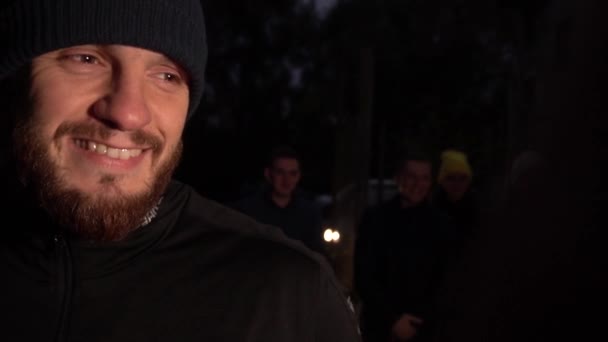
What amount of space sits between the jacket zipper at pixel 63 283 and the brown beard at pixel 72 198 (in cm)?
5

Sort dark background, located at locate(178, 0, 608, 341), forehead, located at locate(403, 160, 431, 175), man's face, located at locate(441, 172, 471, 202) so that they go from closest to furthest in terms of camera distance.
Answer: dark background, located at locate(178, 0, 608, 341), forehead, located at locate(403, 160, 431, 175), man's face, located at locate(441, 172, 471, 202)

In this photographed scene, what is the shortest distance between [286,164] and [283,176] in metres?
0.14

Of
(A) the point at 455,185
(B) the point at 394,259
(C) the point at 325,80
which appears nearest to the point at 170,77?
(B) the point at 394,259

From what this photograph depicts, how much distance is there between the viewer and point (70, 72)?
52.3 inches

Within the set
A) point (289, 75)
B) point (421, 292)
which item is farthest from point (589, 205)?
point (289, 75)

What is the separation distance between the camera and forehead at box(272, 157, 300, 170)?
17.1ft

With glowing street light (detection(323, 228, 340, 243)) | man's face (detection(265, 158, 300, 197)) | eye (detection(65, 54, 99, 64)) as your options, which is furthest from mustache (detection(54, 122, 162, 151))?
glowing street light (detection(323, 228, 340, 243))

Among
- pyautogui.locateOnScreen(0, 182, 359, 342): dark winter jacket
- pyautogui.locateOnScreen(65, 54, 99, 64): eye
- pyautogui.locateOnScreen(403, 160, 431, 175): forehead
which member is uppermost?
pyautogui.locateOnScreen(65, 54, 99, 64): eye

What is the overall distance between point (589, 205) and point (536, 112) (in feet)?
0.19

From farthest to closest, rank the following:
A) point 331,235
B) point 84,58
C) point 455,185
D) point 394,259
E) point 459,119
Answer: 1. point 459,119
2. point 331,235
3. point 455,185
4. point 394,259
5. point 84,58

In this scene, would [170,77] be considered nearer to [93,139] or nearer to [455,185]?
[93,139]

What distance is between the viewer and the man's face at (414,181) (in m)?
4.07

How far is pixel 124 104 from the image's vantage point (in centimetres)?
132

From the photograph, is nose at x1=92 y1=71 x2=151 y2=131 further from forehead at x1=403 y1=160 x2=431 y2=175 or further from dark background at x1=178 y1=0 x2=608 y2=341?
forehead at x1=403 y1=160 x2=431 y2=175
